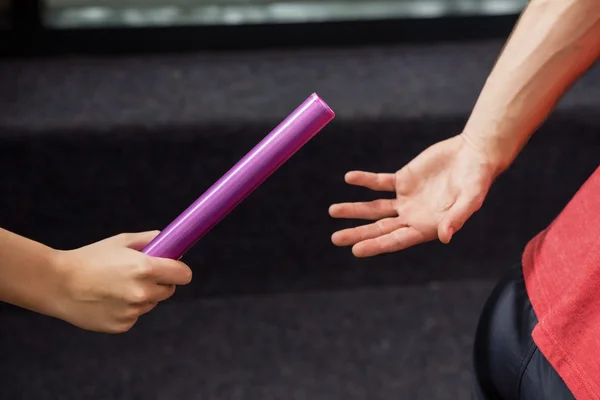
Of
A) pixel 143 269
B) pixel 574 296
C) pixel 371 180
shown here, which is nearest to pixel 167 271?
pixel 143 269

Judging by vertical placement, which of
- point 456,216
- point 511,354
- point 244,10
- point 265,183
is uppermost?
point 244,10

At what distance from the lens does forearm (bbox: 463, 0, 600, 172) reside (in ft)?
2.05

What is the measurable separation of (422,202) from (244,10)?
703mm

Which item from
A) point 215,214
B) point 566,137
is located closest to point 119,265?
point 215,214

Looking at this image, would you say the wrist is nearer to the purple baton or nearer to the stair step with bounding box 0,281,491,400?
the purple baton

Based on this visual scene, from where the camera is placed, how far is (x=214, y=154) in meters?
1.11

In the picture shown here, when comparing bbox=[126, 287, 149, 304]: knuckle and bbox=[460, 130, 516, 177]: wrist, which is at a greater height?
bbox=[126, 287, 149, 304]: knuckle

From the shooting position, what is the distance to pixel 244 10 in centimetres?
128

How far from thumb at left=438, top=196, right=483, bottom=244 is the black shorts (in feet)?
0.23

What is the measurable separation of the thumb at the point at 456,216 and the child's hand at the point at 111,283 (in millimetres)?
229

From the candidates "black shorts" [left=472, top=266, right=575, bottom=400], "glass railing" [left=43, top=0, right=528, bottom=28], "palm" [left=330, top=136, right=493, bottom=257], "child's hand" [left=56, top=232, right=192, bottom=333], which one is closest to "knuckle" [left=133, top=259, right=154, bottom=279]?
"child's hand" [left=56, top=232, right=192, bottom=333]

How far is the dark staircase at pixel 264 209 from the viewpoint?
111cm

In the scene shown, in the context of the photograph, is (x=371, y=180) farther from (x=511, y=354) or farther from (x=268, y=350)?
(x=268, y=350)

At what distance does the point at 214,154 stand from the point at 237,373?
0.35m
